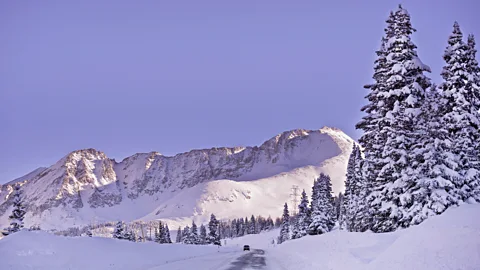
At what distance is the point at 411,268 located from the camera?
43.5ft

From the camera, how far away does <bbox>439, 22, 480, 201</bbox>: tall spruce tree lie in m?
24.8

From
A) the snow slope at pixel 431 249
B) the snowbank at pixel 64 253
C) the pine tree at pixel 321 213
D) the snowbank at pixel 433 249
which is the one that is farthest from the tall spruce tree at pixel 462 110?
the pine tree at pixel 321 213

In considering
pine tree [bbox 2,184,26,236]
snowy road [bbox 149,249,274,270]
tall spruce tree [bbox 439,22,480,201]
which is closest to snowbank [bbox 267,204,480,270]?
snowy road [bbox 149,249,274,270]

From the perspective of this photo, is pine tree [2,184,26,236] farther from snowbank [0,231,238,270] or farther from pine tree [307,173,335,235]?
pine tree [307,173,335,235]

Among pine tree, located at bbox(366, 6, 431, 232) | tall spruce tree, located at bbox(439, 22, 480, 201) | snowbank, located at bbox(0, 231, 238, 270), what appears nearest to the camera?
snowbank, located at bbox(0, 231, 238, 270)

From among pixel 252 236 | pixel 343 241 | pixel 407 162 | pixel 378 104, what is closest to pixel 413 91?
pixel 378 104

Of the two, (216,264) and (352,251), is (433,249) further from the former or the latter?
(216,264)

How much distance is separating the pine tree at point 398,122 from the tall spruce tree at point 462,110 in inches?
60.6

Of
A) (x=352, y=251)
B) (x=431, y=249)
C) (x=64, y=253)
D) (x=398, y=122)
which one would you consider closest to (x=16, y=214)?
(x=64, y=253)

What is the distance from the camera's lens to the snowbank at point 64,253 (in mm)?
19688

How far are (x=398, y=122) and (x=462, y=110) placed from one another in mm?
3973

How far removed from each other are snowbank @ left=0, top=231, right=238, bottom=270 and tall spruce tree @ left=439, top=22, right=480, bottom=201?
18.6m

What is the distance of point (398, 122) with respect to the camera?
26.1 meters

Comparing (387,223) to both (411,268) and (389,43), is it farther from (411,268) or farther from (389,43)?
(411,268)
